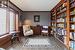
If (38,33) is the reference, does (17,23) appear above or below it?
above

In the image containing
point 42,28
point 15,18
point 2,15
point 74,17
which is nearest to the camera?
point 74,17

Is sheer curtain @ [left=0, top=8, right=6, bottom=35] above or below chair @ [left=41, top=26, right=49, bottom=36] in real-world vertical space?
above

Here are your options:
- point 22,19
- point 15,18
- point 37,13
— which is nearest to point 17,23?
point 15,18

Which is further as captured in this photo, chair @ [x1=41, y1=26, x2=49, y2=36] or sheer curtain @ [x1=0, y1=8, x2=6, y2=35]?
chair @ [x1=41, y1=26, x2=49, y2=36]

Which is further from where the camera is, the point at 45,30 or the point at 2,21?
the point at 45,30

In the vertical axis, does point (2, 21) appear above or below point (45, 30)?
above

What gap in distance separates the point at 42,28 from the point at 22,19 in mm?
2204

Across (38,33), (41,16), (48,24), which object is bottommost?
(38,33)

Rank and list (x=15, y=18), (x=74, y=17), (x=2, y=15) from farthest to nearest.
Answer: (x=15, y=18) < (x=2, y=15) < (x=74, y=17)

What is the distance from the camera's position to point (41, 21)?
12008 millimetres

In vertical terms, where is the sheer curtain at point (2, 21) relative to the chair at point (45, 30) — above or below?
above

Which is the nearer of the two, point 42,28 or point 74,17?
point 74,17

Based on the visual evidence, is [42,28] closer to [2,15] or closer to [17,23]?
[17,23]

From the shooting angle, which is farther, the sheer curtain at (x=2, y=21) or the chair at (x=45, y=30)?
the chair at (x=45, y=30)
